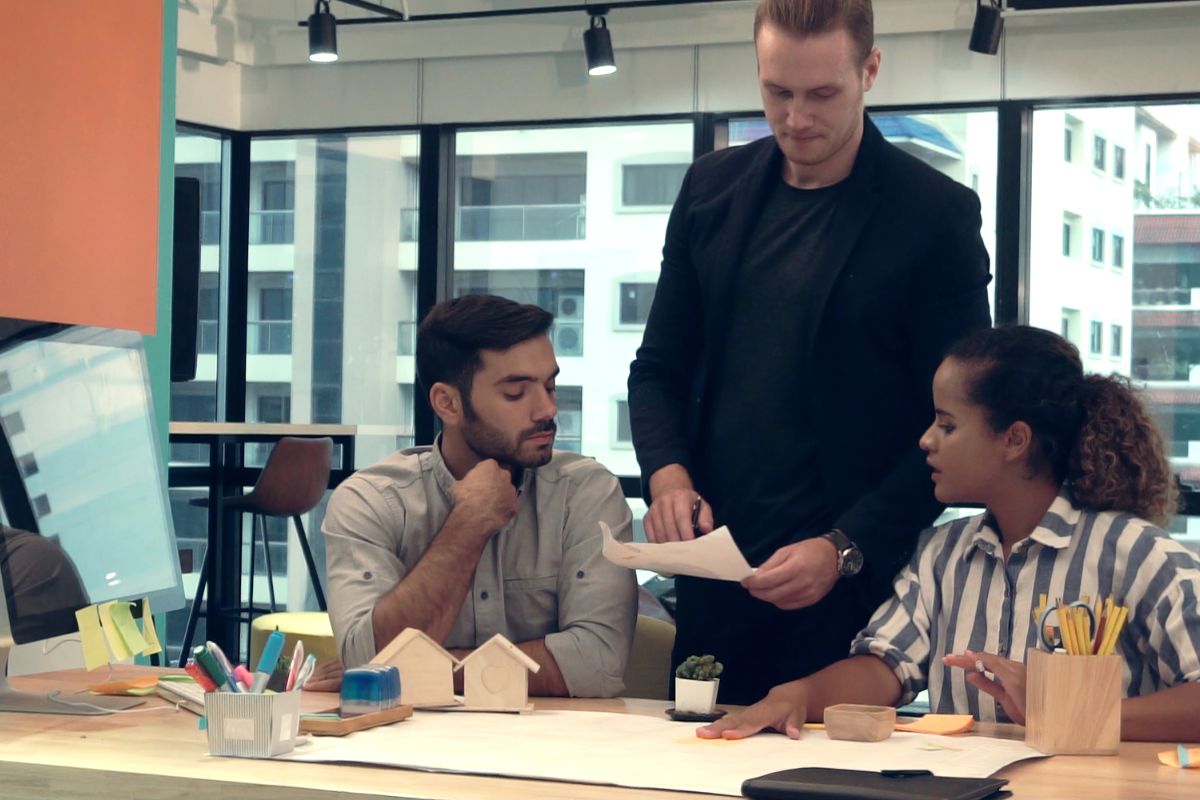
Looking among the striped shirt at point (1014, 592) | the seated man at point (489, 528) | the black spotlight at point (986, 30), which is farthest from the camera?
the black spotlight at point (986, 30)

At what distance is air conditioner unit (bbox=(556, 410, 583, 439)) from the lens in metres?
6.96

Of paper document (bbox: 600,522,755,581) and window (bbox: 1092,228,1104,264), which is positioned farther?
window (bbox: 1092,228,1104,264)

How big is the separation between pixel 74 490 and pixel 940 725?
1.11m

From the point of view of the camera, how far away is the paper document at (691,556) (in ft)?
5.81

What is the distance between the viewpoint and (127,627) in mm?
1924

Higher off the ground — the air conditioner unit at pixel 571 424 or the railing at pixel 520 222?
the railing at pixel 520 222

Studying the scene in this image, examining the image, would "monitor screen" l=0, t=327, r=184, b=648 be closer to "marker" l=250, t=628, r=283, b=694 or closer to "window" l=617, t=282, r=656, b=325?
"marker" l=250, t=628, r=283, b=694

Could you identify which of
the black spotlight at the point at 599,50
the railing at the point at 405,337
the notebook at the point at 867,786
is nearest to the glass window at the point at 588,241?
the railing at the point at 405,337

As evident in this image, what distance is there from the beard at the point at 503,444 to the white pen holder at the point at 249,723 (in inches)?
31.8

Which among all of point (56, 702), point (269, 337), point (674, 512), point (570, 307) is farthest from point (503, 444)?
point (269, 337)

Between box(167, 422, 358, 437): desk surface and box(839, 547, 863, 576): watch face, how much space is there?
4.07 meters

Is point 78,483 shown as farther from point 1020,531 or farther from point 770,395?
point 1020,531

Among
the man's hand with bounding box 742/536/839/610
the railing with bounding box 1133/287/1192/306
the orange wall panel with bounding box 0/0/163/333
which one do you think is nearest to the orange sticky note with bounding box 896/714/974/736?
the man's hand with bounding box 742/536/839/610

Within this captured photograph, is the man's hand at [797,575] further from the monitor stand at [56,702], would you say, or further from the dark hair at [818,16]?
the monitor stand at [56,702]
